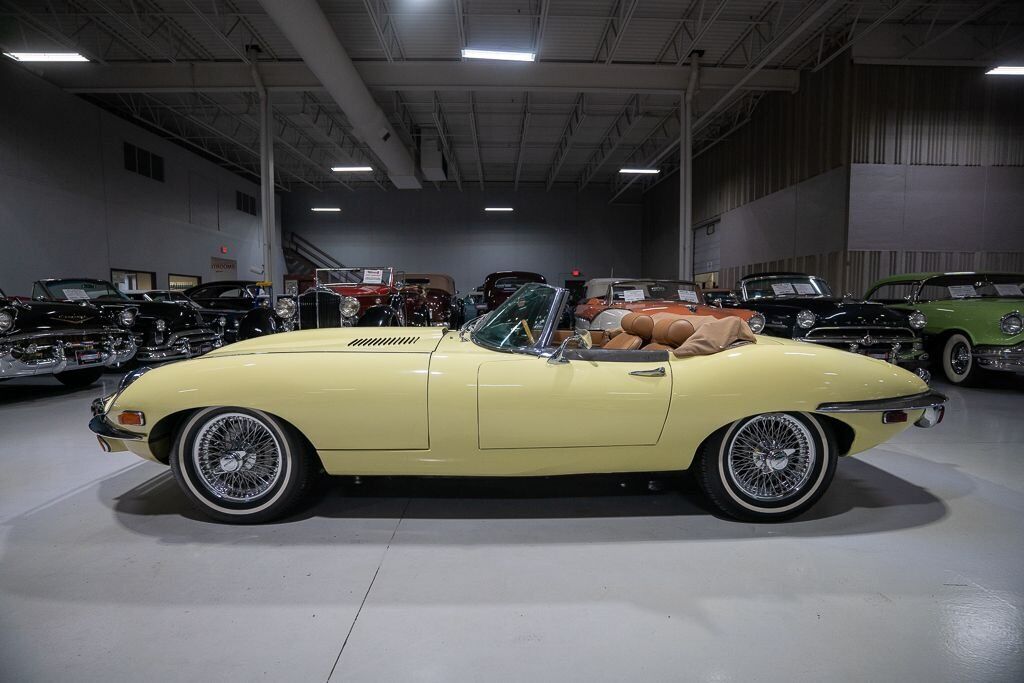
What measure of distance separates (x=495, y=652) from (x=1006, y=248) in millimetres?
15148

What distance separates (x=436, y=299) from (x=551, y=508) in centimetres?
895

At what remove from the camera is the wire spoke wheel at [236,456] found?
7.80 feet

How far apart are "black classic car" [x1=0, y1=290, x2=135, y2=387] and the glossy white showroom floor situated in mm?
2919

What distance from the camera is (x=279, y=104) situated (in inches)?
543

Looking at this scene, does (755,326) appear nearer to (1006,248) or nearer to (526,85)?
(526,85)

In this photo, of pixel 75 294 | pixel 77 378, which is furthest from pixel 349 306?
pixel 75 294

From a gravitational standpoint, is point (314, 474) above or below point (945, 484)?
above

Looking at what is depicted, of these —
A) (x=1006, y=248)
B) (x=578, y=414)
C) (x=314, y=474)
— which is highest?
(x=1006, y=248)

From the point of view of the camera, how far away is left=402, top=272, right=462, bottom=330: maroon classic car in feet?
31.6

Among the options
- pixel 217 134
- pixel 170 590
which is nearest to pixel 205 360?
pixel 170 590

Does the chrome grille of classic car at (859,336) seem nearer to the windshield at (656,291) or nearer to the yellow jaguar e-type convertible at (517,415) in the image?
the windshield at (656,291)

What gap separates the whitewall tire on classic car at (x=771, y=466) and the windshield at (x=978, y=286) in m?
6.28

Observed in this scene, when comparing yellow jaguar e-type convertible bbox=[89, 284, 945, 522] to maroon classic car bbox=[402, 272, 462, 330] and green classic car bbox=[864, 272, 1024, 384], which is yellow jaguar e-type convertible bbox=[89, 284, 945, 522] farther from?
maroon classic car bbox=[402, 272, 462, 330]

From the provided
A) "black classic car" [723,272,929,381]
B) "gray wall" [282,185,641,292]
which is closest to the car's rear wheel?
"black classic car" [723,272,929,381]
